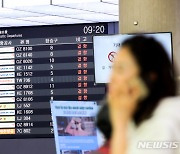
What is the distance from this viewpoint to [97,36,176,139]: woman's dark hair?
0.65 m

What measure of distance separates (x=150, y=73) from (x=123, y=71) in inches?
1.8

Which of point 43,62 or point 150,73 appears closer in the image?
point 150,73

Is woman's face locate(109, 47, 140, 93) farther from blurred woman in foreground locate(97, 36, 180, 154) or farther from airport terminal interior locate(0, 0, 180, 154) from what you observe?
airport terminal interior locate(0, 0, 180, 154)

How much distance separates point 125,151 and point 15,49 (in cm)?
403

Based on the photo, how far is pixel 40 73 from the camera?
14.7ft

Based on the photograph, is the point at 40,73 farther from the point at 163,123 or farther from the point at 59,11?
the point at 163,123

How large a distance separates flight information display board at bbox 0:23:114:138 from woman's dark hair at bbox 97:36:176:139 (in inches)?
144

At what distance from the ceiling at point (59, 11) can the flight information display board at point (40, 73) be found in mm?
150

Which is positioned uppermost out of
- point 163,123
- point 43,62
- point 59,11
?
point 59,11

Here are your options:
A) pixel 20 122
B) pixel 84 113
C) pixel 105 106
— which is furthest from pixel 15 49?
pixel 105 106

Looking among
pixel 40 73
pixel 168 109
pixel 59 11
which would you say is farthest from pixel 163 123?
pixel 40 73

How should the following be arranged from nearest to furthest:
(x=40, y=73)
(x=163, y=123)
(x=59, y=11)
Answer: (x=163, y=123) < (x=59, y=11) < (x=40, y=73)

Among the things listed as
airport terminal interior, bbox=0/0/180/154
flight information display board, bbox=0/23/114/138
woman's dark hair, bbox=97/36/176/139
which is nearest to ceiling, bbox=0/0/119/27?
airport terminal interior, bbox=0/0/180/154

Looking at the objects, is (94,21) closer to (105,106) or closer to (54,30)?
(54,30)
